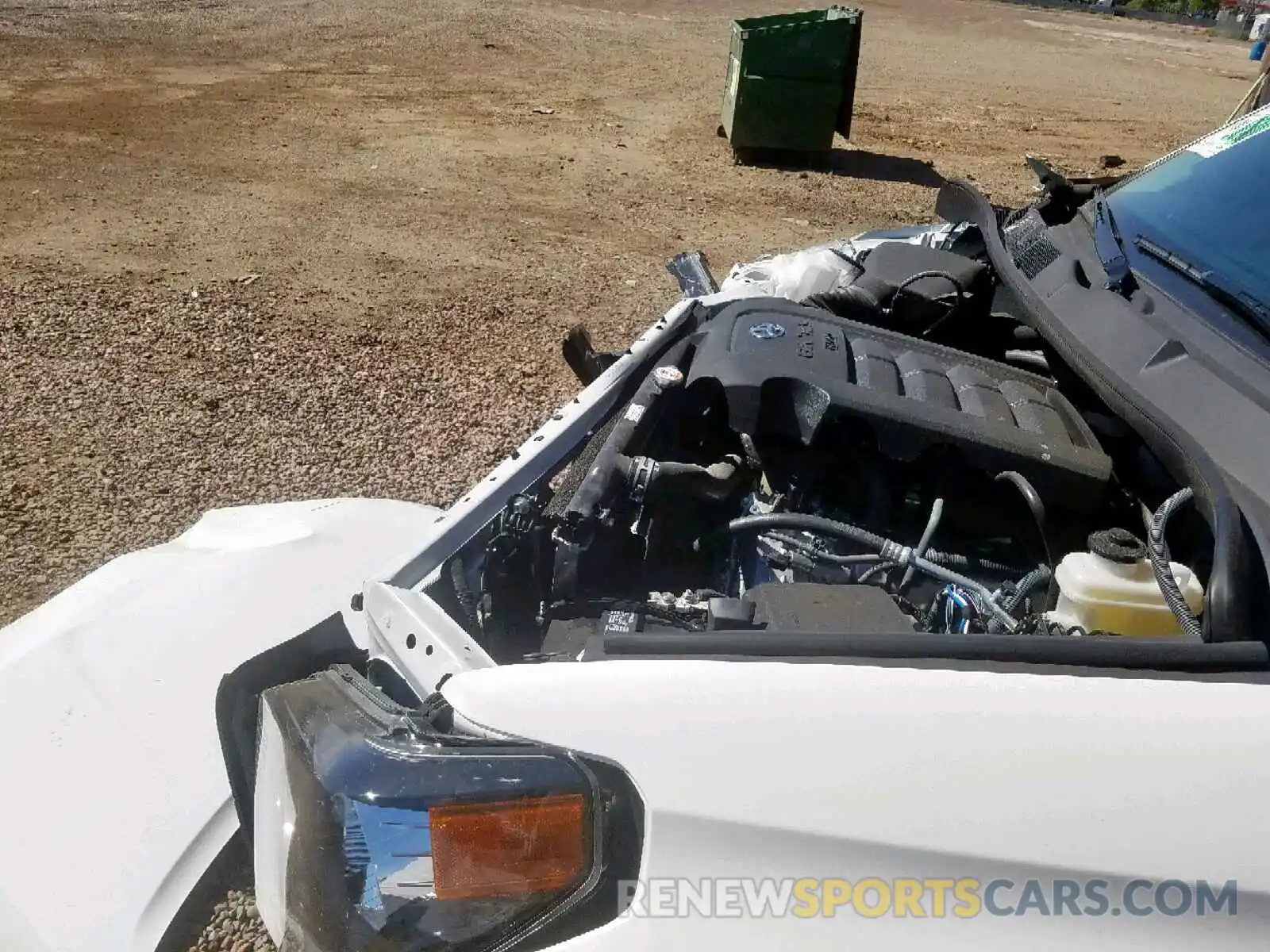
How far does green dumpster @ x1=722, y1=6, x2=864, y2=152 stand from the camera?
9.39 m

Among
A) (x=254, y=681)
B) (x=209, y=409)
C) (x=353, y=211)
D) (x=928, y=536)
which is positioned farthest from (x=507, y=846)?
(x=353, y=211)

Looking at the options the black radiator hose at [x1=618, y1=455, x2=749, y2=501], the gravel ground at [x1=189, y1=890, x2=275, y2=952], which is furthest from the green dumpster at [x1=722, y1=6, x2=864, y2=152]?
the gravel ground at [x1=189, y1=890, x2=275, y2=952]

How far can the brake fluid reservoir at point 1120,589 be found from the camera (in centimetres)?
164

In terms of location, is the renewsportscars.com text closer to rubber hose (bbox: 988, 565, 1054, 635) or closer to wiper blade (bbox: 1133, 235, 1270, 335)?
rubber hose (bbox: 988, 565, 1054, 635)

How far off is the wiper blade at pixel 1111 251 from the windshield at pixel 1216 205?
2 cm

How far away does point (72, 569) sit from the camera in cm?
359

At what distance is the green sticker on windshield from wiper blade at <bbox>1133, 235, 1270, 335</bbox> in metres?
0.39

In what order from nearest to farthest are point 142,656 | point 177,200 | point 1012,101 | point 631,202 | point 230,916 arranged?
point 230,916, point 142,656, point 177,200, point 631,202, point 1012,101

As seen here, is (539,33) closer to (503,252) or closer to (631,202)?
(631,202)

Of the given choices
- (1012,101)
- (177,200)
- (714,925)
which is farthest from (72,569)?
(1012,101)

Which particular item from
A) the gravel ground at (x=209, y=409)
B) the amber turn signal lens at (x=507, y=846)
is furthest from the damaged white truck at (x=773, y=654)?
the gravel ground at (x=209, y=409)

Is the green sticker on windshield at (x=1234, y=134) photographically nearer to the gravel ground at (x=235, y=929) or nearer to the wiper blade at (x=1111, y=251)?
the wiper blade at (x=1111, y=251)

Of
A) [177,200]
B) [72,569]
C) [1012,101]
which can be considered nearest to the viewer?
[72,569]

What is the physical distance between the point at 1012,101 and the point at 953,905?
49.2 feet
